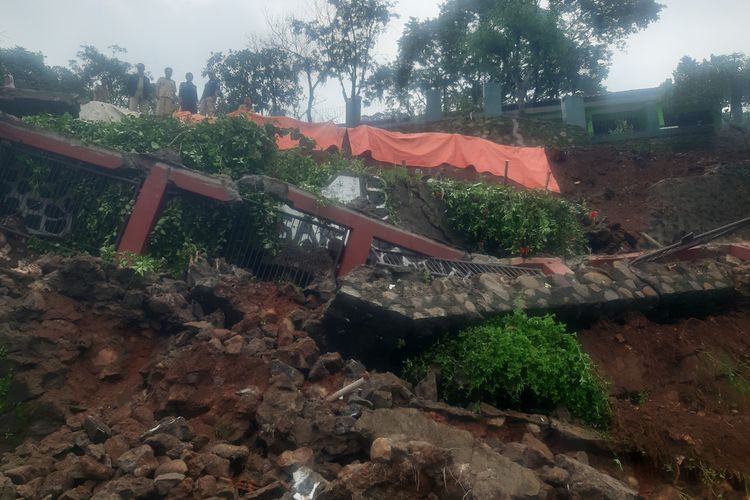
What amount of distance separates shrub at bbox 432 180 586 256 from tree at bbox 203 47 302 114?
15.8 meters

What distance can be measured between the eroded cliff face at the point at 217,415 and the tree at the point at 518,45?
66.9 feet

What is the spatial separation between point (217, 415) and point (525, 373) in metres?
2.90

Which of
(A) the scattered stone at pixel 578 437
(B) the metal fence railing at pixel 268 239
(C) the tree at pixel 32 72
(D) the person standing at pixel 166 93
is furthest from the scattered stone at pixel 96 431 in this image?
(C) the tree at pixel 32 72

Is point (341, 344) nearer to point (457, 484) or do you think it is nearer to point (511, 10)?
point (457, 484)

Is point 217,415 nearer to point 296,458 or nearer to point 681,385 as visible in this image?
point 296,458

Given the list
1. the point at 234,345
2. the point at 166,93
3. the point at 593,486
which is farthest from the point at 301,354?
the point at 166,93

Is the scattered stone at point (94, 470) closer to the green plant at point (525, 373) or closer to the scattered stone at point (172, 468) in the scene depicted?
the scattered stone at point (172, 468)

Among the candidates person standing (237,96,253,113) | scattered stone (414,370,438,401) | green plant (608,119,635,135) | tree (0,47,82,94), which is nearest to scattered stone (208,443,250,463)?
scattered stone (414,370,438,401)

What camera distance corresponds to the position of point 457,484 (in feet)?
12.1

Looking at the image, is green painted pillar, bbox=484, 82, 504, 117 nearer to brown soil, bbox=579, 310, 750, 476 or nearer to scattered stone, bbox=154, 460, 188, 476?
brown soil, bbox=579, 310, 750, 476

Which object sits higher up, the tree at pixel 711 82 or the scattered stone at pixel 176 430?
the tree at pixel 711 82

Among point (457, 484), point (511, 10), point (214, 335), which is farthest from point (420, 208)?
point (511, 10)

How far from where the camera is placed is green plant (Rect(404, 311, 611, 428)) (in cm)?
541

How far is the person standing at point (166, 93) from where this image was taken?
14084mm
